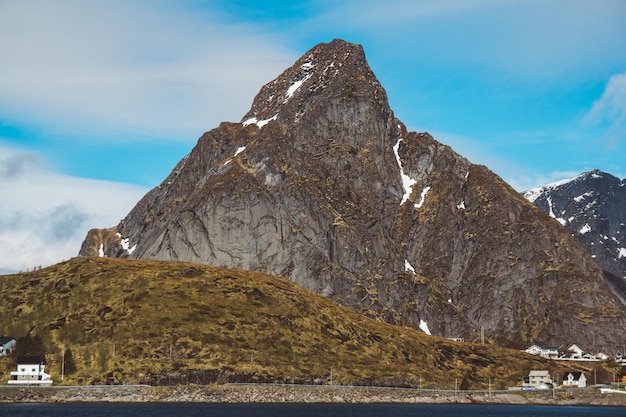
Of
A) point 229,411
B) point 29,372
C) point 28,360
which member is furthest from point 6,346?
point 229,411

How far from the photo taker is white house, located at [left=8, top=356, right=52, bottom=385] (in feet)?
597

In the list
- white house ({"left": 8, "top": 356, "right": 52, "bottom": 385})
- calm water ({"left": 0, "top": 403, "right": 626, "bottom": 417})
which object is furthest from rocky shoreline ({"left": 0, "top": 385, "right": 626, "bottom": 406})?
white house ({"left": 8, "top": 356, "right": 52, "bottom": 385})

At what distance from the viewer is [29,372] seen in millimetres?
183250

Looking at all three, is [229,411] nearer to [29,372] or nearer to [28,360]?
[29,372]

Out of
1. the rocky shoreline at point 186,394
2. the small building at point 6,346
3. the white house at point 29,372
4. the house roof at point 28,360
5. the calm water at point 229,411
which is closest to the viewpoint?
the calm water at point 229,411

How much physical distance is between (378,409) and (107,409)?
188ft

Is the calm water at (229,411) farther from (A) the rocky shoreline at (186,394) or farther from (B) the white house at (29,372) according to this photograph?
(B) the white house at (29,372)

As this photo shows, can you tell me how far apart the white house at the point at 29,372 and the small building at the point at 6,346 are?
9.60 m

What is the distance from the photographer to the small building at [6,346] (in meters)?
193

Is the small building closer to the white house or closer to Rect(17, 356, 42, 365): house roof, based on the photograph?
Rect(17, 356, 42, 365): house roof

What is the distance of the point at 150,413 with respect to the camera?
148875 mm

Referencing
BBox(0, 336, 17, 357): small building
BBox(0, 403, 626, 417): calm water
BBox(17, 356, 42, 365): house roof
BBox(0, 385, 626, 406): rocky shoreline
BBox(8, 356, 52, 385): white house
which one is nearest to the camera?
BBox(0, 403, 626, 417): calm water

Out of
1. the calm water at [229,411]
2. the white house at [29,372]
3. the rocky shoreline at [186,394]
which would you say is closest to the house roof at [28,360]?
the white house at [29,372]

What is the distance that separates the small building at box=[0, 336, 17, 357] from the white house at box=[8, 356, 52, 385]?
9.60 meters
